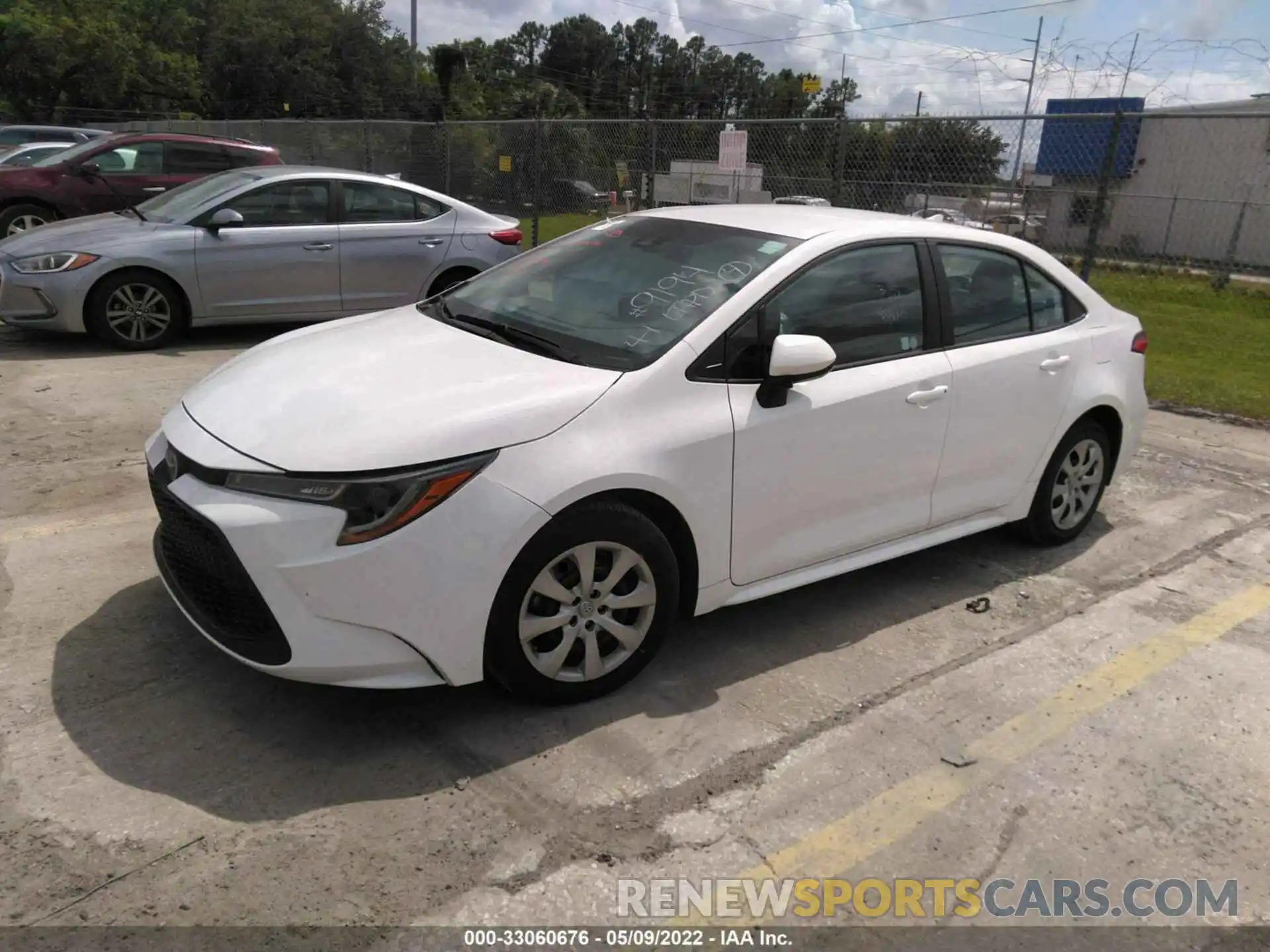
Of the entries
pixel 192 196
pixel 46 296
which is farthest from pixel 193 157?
pixel 46 296

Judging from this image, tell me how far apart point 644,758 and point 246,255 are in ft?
21.9

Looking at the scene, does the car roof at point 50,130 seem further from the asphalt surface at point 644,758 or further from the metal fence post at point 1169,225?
the metal fence post at point 1169,225

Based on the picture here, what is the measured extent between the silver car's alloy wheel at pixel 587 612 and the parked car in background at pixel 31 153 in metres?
12.3

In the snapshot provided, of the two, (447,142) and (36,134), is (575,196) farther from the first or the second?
(36,134)

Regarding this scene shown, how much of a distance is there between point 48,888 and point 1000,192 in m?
10.8

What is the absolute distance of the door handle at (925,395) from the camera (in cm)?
396

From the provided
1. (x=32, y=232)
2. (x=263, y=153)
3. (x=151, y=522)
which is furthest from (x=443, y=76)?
(x=151, y=522)

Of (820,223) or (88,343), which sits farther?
(88,343)

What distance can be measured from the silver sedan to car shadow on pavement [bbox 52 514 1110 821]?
4.78 m

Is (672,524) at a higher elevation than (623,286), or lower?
lower

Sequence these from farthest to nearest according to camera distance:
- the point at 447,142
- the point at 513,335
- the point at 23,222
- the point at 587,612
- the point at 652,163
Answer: the point at 447,142 → the point at 652,163 → the point at 23,222 → the point at 513,335 → the point at 587,612

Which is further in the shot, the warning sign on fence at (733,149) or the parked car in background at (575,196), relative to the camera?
the parked car in background at (575,196)

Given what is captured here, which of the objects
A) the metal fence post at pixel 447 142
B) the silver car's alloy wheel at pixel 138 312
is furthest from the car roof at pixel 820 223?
the metal fence post at pixel 447 142

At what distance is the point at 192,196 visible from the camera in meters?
8.62
